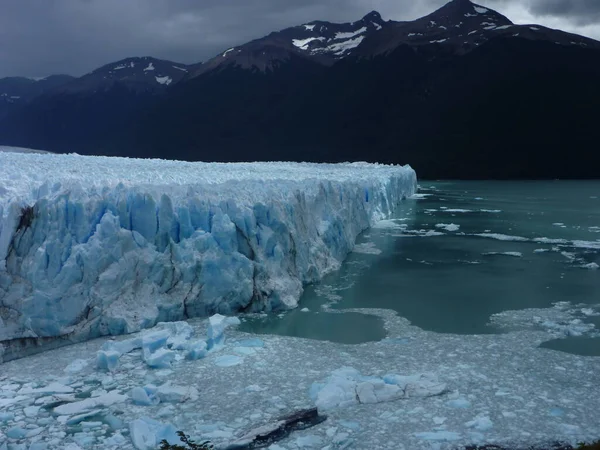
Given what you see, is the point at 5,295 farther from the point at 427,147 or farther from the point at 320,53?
the point at 320,53

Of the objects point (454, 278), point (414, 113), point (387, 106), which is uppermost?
point (387, 106)

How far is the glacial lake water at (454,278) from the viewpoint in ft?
22.2

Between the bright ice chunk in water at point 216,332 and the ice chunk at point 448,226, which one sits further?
the ice chunk at point 448,226

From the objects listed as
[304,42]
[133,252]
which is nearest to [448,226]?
[133,252]

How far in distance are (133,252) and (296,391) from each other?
2848 mm

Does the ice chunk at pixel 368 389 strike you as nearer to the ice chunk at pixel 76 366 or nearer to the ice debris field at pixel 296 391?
the ice debris field at pixel 296 391

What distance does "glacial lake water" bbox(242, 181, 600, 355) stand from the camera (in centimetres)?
677

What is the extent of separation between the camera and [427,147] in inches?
2046

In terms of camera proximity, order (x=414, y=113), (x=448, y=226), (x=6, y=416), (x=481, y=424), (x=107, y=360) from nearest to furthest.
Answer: (x=481, y=424) → (x=6, y=416) → (x=107, y=360) → (x=448, y=226) → (x=414, y=113)

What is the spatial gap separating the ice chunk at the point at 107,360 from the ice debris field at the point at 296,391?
0.02 metres

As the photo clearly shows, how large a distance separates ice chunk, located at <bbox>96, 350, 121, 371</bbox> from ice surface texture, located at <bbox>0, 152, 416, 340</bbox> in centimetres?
95

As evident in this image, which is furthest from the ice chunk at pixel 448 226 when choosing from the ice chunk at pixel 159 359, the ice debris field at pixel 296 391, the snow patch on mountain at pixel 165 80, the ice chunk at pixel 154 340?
the snow patch on mountain at pixel 165 80

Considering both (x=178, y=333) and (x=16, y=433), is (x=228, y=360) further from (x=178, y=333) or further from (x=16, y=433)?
(x=16, y=433)

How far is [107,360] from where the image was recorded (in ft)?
16.8
